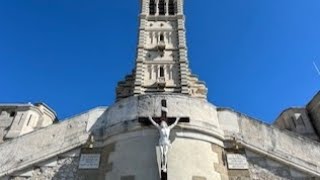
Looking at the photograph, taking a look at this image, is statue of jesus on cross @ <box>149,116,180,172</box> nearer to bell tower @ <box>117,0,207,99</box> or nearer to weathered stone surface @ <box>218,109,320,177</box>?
weathered stone surface @ <box>218,109,320,177</box>

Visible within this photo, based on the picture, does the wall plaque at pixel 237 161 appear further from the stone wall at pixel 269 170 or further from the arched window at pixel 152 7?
the arched window at pixel 152 7

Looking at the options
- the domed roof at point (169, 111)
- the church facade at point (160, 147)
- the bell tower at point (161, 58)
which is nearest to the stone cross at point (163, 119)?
the church facade at point (160, 147)

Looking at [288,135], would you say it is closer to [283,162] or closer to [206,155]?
[283,162]

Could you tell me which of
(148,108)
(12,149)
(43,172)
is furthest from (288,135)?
(12,149)

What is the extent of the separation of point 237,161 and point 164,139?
8.03 ft

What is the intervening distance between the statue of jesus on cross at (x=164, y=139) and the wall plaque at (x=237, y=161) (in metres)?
2.02

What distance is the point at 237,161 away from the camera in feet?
34.4

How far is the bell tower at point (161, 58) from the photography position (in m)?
32.8

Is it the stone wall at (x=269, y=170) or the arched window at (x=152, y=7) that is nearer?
the stone wall at (x=269, y=170)

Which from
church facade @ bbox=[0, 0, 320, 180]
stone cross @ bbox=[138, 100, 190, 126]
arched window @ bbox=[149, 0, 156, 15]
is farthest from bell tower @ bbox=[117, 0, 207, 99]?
stone cross @ bbox=[138, 100, 190, 126]

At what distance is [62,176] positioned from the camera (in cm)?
1023

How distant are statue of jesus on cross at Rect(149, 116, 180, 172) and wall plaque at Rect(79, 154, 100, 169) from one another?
2.10m

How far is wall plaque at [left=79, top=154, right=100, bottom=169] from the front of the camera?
1039 centimetres

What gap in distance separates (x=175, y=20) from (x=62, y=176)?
3353 cm
